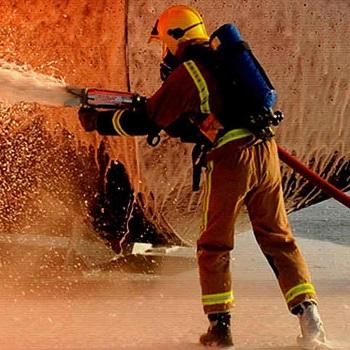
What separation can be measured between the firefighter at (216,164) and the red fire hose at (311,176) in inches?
15.1

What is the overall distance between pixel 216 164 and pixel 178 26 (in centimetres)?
41

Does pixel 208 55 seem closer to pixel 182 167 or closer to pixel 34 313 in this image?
pixel 182 167

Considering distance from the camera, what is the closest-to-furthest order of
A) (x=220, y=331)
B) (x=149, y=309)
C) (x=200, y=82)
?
(x=200, y=82), (x=220, y=331), (x=149, y=309)

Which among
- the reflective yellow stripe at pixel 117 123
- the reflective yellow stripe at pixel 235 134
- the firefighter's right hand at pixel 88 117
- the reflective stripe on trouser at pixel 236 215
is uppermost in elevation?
the firefighter's right hand at pixel 88 117

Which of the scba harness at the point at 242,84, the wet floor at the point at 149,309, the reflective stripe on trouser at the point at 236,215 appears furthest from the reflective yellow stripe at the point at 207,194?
the wet floor at the point at 149,309

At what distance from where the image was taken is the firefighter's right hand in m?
2.76

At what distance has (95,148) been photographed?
3.14 m

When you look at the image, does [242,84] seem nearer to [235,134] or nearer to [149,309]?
[235,134]

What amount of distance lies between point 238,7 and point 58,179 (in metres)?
0.80

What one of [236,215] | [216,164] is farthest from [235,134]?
[236,215]

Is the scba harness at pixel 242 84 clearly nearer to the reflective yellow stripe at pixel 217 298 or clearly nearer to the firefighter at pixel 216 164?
the firefighter at pixel 216 164

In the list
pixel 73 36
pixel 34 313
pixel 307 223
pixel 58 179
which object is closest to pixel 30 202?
pixel 58 179

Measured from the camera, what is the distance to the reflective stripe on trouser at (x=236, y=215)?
2.67 meters

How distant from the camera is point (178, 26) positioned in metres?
2.77
